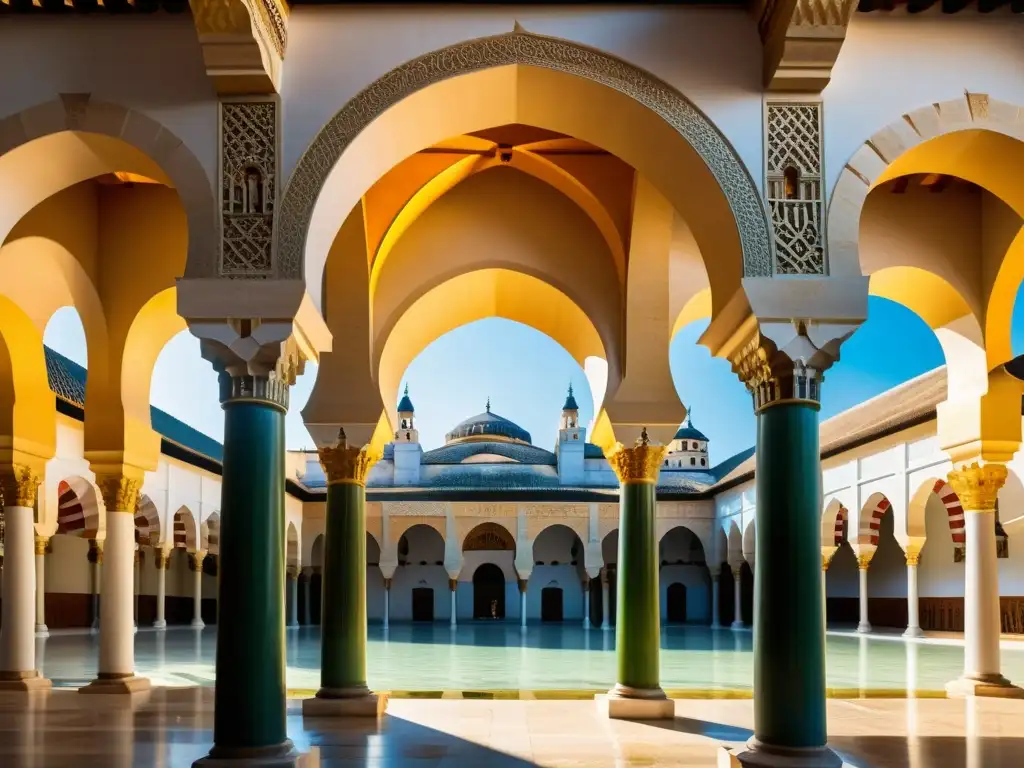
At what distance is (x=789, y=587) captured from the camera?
590cm

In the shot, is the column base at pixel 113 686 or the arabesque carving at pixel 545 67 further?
the column base at pixel 113 686

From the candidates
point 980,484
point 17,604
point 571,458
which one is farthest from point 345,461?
point 571,458

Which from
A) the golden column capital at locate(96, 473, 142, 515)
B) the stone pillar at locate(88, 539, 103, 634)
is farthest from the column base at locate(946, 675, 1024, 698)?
the stone pillar at locate(88, 539, 103, 634)

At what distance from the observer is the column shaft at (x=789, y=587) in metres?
5.79

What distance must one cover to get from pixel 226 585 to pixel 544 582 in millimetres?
34837

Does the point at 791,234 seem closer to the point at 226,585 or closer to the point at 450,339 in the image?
the point at 226,585

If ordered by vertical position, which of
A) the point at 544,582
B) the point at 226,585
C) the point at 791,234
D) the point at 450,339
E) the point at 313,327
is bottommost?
the point at 544,582

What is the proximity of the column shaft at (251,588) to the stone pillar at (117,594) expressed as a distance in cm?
538

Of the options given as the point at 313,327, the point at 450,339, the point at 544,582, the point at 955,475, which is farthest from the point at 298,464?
the point at 313,327

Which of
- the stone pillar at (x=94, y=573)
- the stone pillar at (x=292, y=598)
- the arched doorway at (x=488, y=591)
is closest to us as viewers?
the stone pillar at (x=94, y=573)

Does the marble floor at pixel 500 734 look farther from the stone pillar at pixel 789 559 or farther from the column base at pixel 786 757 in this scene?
the stone pillar at pixel 789 559

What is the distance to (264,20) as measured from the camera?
577cm

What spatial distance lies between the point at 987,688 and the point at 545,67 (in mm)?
7388

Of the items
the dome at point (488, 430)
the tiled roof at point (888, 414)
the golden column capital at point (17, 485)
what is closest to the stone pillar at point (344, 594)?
the golden column capital at point (17, 485)
